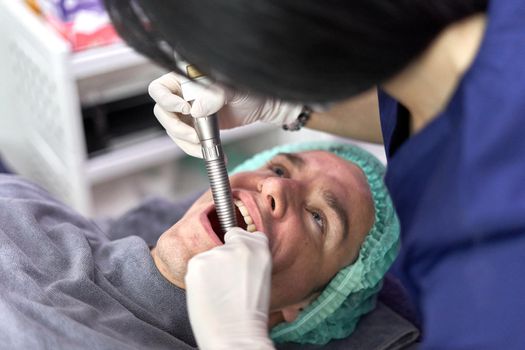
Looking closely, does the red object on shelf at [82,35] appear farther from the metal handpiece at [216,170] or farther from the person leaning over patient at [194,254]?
the metal handpiece at [216,170]

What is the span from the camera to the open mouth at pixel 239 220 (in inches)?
49.9

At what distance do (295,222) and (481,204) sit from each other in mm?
606

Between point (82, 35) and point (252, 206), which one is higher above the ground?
point (82, 35)

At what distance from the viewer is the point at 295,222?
1.31 m

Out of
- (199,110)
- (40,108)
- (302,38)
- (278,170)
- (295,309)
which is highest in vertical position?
(302,38)

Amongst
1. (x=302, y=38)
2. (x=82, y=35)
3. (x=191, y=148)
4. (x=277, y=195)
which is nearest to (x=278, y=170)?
(x=277, y=195)

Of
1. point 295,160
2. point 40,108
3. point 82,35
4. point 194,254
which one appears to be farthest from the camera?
point 40,108

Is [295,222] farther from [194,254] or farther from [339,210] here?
[194,254]

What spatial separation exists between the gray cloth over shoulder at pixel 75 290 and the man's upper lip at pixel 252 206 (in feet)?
0.69

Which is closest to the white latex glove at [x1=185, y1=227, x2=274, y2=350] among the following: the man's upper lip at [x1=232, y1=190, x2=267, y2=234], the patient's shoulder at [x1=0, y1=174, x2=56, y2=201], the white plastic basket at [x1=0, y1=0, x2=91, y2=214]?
the man's upper lip at [x1=232, y1=190, x2=267, y2=234]

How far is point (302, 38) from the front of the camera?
65 centimetres

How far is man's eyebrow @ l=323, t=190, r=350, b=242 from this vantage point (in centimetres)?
136

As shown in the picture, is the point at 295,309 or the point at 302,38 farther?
the point at 295,309

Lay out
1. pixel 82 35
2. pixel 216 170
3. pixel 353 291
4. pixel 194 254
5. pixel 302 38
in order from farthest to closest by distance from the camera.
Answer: pixel 82 35, pixel 353 291, pixel 194 254, pixel 216 170, pixel 302 38
